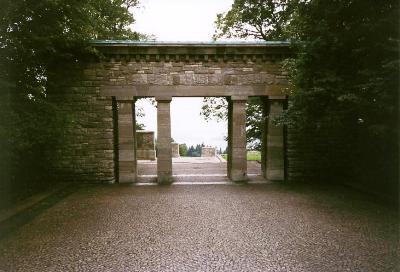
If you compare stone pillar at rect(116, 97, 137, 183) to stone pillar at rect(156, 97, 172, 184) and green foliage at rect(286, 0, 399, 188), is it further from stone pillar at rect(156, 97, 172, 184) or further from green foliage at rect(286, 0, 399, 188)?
green foliage at rect(286, 0, 399, 188)

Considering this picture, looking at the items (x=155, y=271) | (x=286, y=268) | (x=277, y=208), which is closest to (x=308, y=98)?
(x=277, y=208)

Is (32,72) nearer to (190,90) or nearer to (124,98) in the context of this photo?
(124,98)

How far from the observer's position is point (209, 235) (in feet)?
19.5

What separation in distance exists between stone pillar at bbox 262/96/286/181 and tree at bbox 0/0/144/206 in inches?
246

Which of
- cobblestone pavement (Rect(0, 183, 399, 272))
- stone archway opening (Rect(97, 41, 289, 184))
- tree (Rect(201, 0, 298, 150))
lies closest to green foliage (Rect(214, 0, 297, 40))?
tree (Rect(201, 0, 298, 150))

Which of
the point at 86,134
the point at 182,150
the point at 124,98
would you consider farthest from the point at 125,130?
the point at 182,150

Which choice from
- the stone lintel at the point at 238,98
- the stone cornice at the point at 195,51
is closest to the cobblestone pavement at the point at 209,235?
the stone lintel at the point at 238,98

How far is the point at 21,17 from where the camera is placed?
8.29 metres

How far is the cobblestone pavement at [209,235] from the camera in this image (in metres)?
4.68

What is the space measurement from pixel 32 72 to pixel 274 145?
778cm

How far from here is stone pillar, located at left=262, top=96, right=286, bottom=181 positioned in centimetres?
1215

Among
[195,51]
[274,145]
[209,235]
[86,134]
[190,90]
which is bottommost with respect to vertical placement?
[209,235]

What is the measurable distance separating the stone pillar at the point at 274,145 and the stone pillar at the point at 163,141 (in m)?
3.39

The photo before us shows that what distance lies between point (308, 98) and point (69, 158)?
7.85 metres
